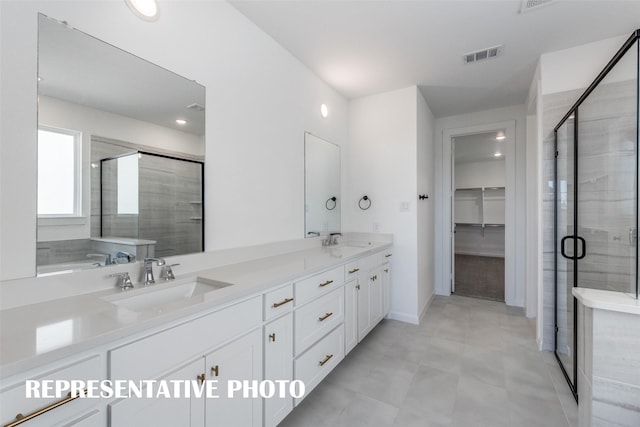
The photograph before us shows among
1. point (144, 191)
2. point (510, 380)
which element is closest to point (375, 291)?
point (510, 380)

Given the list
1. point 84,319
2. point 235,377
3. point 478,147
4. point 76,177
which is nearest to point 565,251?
point 235,377

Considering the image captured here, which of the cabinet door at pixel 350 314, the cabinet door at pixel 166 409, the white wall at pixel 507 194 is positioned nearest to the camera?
the cabinet door at pixel 166 409

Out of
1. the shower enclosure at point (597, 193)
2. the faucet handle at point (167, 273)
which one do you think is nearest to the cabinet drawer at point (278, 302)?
the faucet handle at point (167, 273)

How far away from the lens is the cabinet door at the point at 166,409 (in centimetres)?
90

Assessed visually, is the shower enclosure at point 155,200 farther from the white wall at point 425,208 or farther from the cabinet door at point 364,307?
the white wall at point 425,208

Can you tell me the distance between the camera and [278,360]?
152 centimetres

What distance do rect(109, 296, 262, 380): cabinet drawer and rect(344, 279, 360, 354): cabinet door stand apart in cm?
101

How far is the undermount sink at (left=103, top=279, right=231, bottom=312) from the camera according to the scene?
1.24m

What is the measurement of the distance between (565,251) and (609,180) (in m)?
0.67

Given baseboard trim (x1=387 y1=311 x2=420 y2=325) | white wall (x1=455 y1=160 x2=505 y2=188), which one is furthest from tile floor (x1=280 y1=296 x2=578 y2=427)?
white wall (x1=455 y1=160 x2=505 y2=188)

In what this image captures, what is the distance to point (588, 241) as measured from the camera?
2.05 meters

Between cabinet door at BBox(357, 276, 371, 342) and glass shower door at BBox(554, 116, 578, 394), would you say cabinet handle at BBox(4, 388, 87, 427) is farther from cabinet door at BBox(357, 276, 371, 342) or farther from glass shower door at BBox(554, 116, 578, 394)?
glass shower door at BBox(554, 116, 578, 394)

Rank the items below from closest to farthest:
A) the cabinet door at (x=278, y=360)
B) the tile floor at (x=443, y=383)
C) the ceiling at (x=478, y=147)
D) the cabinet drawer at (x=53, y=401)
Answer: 1. the cabinet drawer at (x=53, y=401)
2. the cabinet door at (x=278, y=360)
3. the tile floor at (x=443, y=383)
4. the ceiling at (x=478, y=147)

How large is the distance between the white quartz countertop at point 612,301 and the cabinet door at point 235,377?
4.87ft
